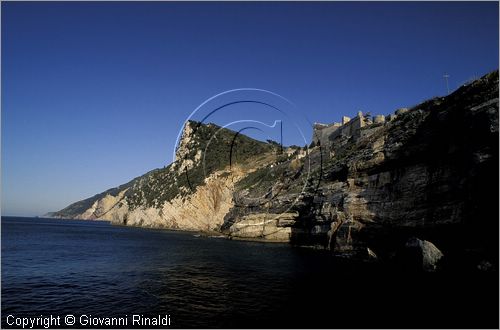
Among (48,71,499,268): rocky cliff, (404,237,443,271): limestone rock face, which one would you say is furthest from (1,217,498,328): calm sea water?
(48,71,499,268): rocky cliff

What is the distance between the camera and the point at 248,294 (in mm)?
30141

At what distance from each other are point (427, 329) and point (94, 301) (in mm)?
24303

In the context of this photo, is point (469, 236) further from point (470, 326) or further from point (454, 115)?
point (470, 326)

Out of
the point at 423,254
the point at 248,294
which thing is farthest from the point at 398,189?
the point at 248,294

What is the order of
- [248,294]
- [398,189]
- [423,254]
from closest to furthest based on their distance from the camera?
1. [248,294]
2. [423,254]
3. [398,189]

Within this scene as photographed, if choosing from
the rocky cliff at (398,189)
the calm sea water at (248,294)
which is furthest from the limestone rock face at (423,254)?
the calm sea water at (248,294)

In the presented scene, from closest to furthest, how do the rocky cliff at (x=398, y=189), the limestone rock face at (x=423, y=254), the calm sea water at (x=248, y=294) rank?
the calm sea water at (x=248, y=294) → the rocky cliff at (x=398, y=189) → the limestone rock face at (x=423, y=254)

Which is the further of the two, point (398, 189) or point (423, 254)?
point (398, 189)

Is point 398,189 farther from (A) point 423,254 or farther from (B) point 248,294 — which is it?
(B) point 248,294

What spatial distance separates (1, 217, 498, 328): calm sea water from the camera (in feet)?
78.2

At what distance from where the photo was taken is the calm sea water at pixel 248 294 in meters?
23.8

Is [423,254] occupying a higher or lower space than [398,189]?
lower

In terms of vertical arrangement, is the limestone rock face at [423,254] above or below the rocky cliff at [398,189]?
below

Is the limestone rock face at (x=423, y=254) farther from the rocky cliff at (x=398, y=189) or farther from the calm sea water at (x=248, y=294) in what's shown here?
the calm sea water at (x=248, y=294)
